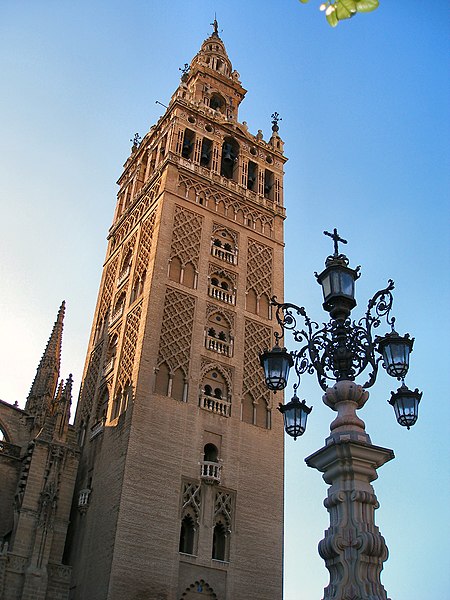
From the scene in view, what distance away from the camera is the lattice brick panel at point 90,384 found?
24406 millimetres

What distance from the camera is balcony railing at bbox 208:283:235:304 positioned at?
24375 millimetres

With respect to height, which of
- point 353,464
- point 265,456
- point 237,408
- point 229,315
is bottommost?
point 353,464

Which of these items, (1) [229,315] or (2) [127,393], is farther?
(1) [229,315]

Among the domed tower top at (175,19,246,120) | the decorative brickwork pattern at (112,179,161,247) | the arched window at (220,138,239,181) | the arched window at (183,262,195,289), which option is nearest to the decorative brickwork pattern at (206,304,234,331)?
the arched window at (183,262,195,289)

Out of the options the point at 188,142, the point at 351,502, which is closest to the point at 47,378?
the point at 188,142

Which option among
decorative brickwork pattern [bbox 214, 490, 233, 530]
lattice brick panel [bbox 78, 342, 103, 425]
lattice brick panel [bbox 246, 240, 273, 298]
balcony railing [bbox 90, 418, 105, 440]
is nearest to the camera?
decorative brickwork pattern [bbox 214, 490, 233, 530]

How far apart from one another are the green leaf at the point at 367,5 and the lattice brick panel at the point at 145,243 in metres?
22.0

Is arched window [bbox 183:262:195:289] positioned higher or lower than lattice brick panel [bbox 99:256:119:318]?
lower

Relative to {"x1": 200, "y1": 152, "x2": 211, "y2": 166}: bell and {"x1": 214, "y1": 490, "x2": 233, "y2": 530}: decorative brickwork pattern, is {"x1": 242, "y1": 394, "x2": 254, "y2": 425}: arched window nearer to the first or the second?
{"x1": 214, "y1": 490, "x2": 233, "y2": 530}: decorative brickwork pattern

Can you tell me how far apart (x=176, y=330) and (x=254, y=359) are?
10.2ft

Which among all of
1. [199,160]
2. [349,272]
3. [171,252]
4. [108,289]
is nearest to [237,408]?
[171,252]

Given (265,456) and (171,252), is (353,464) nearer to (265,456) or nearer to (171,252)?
(265,456)

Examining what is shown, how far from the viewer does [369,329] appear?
8.28 metres

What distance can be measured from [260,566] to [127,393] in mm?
6459
